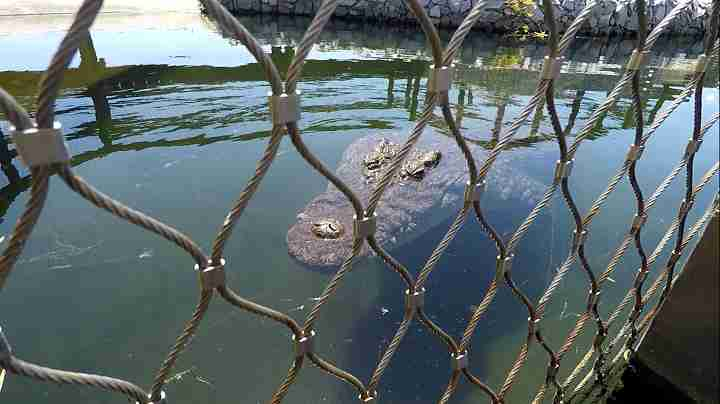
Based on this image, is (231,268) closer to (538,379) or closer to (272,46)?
(538,379)

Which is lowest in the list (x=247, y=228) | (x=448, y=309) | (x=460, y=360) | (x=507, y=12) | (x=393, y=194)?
(x=448, y=309)

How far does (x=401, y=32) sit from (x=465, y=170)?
5610mm

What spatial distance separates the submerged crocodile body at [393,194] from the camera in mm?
2518

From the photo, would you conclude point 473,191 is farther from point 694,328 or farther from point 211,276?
point 694,328

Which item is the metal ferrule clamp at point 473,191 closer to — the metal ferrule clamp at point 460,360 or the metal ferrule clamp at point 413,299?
the metal ferrule clamp at point 413,299

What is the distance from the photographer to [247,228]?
2.67m

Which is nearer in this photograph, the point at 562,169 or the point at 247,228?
the point at 562,169

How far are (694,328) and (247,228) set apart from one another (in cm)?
223

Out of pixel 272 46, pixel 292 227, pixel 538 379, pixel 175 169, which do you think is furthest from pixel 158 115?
pixel 538 379

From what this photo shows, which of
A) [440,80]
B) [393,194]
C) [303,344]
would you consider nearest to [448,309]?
[393,194]

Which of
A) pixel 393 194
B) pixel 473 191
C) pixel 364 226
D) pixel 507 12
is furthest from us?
pixel 507 12

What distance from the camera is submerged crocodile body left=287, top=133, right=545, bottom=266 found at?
2.52m

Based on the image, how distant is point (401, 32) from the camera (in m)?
8.20

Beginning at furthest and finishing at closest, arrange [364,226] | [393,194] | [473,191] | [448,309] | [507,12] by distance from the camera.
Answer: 1. [507,12]
2. [393,194]
3. [448,309]
4. [473,191]
5. [364,226]
